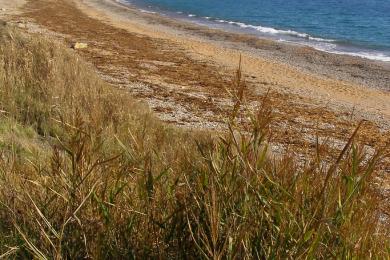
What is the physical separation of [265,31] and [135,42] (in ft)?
43.7

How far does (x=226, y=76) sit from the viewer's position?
16.4 meters

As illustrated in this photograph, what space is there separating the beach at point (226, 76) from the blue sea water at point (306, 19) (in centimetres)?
373

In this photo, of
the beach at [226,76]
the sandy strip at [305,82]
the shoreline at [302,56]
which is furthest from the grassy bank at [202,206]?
the shoreline at [302,56]

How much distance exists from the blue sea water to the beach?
12.2 feet

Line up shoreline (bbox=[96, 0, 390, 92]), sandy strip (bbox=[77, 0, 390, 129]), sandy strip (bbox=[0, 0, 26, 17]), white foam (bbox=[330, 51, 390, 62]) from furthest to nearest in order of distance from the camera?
sandy strip (bbox=[0, 0, 26, 17]) < white foam (bbox=[330, 51, 390, 62]) < shoreline (bbox=[96, 0, 390, 92]) < sandy strip (bbox=[77, 0, 390, 129])

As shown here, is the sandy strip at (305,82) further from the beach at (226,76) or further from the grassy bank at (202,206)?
the grassy bank at (202,206)

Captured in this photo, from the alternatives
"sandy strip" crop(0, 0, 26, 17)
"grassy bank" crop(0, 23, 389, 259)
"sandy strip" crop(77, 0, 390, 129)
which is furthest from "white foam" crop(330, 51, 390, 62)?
"grassy bank" crop(0, 23, 389, 259)

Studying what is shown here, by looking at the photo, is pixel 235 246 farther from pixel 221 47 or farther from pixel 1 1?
pixel 1 1

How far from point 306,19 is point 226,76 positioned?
2430 cm

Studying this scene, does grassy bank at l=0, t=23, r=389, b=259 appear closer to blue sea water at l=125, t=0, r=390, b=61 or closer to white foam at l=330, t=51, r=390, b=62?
white foam at l=330, t=51, r=390, b=62

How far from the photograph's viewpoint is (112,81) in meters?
13.5

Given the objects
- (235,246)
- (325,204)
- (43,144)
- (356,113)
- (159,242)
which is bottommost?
(356,113)

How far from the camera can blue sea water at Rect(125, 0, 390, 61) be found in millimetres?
29188

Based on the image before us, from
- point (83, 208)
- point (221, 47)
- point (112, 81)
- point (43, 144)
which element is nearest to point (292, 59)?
point (221, 47)
